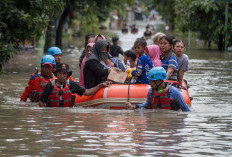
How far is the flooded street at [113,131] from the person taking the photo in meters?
7.66

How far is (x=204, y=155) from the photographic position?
743 cm

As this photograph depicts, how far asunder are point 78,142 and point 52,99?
10.9ft

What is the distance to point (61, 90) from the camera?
1127cm

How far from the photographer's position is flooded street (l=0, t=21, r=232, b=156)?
766 centimetres

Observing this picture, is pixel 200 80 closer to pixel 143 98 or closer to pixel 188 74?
pixel 188 74

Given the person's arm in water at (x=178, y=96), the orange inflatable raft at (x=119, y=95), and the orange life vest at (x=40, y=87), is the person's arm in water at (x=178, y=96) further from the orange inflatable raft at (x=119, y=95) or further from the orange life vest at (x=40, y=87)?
the orange life vest at (x=40, y=87)

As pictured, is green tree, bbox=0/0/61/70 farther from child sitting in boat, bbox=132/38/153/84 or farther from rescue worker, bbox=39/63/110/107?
rescue worker, bbox=39/63/110/107

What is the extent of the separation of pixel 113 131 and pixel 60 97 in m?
2.59

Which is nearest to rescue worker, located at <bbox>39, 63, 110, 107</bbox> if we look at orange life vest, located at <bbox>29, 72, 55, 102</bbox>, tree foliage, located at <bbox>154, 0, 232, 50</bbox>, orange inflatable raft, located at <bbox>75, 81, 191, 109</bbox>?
orange inflatable raft, located at <bbox>75, 81, 191, 109</bbox>

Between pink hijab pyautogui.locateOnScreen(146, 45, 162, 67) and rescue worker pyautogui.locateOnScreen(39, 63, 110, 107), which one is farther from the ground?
pink hijab pyautogui.locateOnScreen(146, 45, 162, 67)

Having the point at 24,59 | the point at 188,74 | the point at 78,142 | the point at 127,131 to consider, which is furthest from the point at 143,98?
the point at 24,59

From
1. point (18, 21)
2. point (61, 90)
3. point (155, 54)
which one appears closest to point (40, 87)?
point (61, 90)

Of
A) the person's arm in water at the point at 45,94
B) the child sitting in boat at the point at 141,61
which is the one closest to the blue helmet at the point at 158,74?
the child sitting in boat at the point at 141,61

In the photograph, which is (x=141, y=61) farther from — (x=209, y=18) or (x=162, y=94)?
(x=209, y=18)
